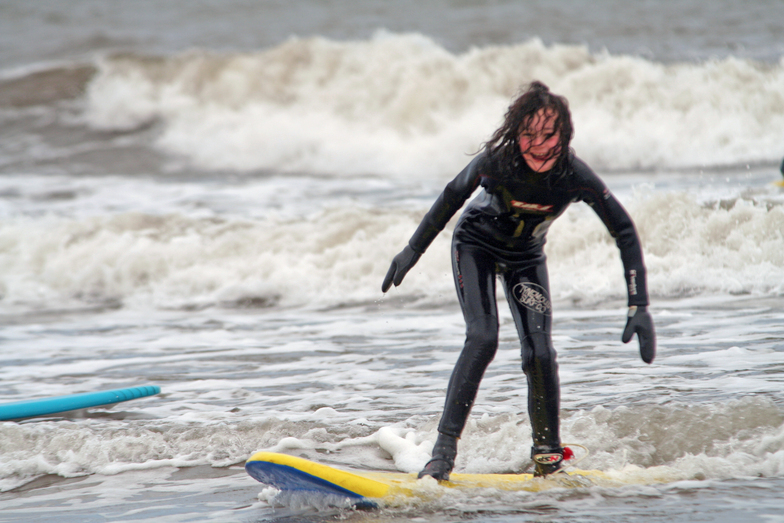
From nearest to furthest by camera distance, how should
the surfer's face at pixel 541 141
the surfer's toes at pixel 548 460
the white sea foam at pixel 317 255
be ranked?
1. the surfer's face at pixel 541 141
2. the surfer's toes at pixel 548 460
3. the white sea foam at pixel 317 255

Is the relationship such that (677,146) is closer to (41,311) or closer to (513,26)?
(513,26)

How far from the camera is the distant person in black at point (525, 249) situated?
3.10m

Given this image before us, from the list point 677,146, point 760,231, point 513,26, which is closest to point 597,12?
point 513,26

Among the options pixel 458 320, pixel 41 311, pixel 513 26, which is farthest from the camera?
pixel 513 26

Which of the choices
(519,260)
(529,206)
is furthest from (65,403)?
(529,206)

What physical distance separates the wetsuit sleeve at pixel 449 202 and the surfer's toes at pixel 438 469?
91 cm

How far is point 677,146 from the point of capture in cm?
1468

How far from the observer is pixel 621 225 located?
325 centimetres

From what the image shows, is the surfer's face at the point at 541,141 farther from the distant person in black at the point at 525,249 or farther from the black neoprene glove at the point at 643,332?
the black neoprene glove at the point at 643,332

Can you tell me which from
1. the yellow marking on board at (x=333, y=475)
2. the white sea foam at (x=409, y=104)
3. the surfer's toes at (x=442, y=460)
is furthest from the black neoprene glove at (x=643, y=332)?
the white sea foam at (x=409, y=104)

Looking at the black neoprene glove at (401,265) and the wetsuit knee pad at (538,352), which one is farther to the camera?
the black neoprene glove at (401,265)

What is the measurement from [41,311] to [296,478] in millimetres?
7505

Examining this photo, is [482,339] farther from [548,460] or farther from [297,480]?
[297,480]

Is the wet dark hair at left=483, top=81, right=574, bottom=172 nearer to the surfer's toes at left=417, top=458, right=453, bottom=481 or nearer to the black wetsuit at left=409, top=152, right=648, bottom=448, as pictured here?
the black wetsuit at left=409, top=152, right=648, bottom=448
